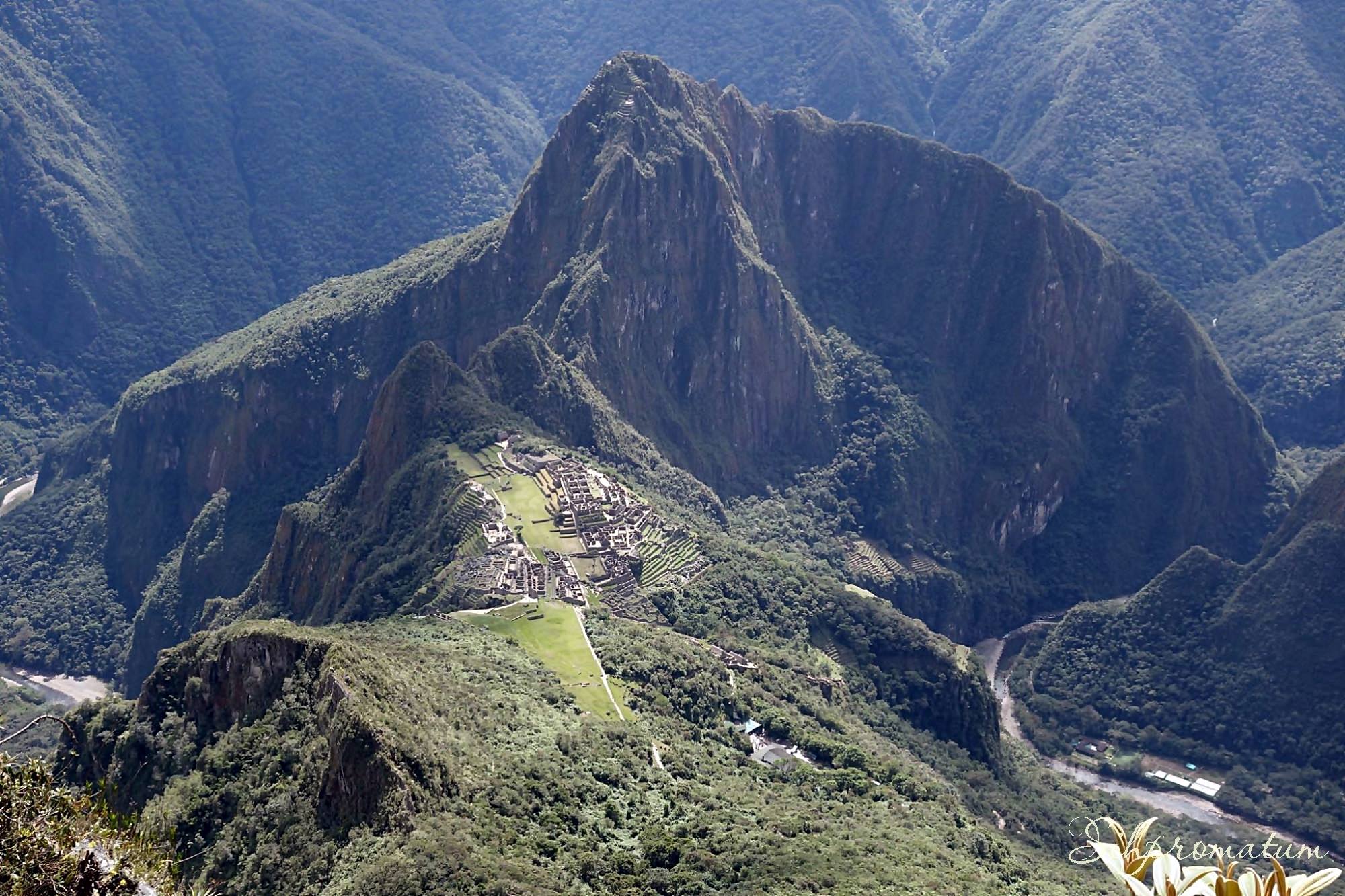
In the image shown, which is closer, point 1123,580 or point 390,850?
point 390,850

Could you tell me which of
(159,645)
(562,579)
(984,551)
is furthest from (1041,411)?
Result: (159,645)

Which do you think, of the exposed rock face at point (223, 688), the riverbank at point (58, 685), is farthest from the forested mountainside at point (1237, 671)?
the riverbank at point (58, 685)

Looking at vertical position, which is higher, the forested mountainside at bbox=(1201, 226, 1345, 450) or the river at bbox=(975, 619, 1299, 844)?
the forested mountainside at bbox=(1201, 226, 1345, 450)

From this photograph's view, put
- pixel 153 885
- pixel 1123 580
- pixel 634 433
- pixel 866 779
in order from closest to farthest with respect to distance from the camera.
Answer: pixel 153 885, pixel 866 779, pixel 634 433, pixel 1123 580

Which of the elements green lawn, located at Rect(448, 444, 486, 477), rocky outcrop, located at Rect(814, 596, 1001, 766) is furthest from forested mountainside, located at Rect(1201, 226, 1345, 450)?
green lawn, located at Rect(448, 444, 486, 477)

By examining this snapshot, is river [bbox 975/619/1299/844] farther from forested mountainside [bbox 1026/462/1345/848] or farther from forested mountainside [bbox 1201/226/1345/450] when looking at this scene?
forested mountainside [bbox 1201/226/1345/450]

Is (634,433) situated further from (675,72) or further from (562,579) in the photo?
(675,72)

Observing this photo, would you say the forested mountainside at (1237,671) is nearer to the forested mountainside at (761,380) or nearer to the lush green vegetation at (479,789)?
the forested mountainside at (761,380)

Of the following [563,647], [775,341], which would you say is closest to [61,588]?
[775,341]
